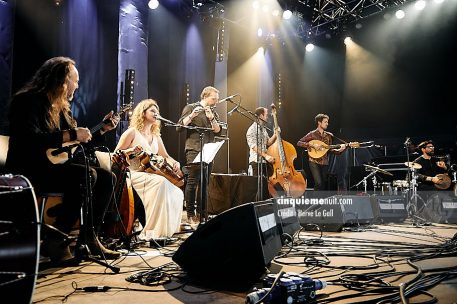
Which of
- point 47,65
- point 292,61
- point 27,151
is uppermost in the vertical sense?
point 292,61

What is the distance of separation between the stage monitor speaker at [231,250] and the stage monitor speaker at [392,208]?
5.58 m

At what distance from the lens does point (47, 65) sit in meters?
2.91

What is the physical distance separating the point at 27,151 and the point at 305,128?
32.3 feet

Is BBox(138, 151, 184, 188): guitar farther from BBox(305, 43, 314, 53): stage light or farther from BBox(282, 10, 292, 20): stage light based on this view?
BBox(305, 43, 314, 53): stage light


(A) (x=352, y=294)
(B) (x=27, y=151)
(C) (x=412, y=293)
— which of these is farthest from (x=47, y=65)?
(C) (x=412, y=293)

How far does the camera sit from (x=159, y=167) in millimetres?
4094

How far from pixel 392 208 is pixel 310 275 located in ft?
18.2

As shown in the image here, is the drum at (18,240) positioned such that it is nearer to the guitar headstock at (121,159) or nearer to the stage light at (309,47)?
the guitar headstock at (121,159)

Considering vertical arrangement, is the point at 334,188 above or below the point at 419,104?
below

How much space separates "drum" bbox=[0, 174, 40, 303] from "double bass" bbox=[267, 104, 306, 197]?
4932 millimetres

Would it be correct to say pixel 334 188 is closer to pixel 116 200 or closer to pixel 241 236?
pixel 116 200

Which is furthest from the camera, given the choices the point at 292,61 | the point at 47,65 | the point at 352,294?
the point at 292,61

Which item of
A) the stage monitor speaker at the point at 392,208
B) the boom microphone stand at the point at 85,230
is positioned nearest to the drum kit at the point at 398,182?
the stage monitor speaker at the point at 392,208

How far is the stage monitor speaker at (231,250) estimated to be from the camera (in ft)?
6.35
